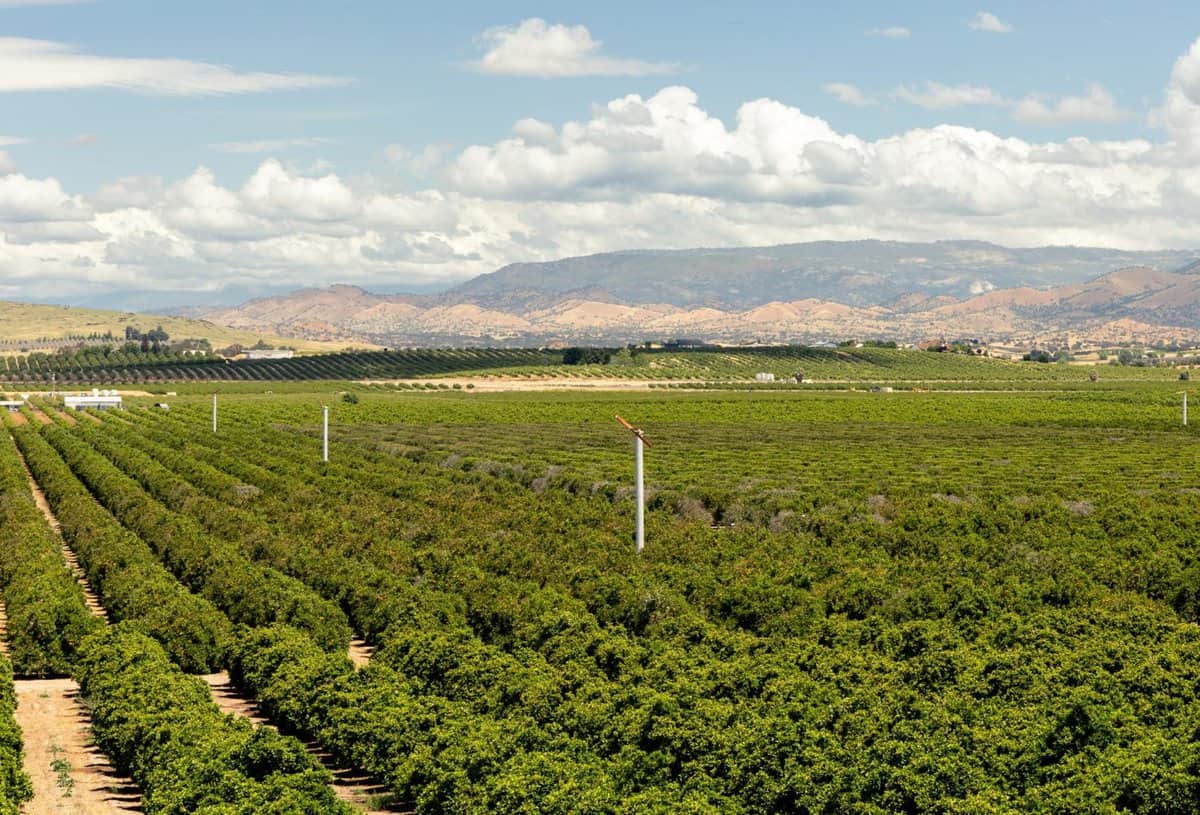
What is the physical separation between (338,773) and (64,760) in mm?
4572

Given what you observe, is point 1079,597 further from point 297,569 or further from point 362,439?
point 362,439

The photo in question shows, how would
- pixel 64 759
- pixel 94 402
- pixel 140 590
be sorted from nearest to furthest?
1. pixel 64 759
2. pixel 140 590
3. pixel 94 402

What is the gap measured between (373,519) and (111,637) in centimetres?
1742

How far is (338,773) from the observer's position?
2330 cm

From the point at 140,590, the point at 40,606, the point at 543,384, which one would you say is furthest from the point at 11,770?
the point at 543,384

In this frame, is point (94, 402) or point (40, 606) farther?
point (94, 402)

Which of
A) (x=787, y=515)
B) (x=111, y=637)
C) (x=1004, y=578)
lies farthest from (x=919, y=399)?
(x=111, y=637)

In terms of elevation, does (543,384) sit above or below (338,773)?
above

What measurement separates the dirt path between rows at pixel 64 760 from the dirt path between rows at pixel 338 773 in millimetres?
2213

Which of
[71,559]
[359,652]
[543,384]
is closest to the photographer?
[359,652]

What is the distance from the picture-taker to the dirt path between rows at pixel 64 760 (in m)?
22.0

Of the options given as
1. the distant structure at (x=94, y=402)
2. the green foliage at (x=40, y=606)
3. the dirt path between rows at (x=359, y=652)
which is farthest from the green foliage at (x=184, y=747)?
the distant structure at (x=94, y=402)

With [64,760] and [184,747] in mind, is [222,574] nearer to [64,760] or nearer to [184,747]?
[64,760]

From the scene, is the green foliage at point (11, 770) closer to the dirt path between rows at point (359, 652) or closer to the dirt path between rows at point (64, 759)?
the dirt path between rows at point (64, 759)
